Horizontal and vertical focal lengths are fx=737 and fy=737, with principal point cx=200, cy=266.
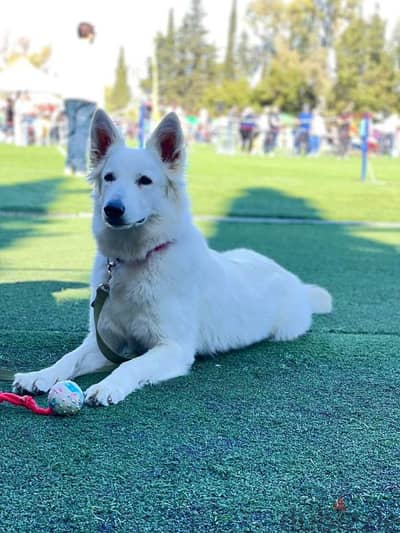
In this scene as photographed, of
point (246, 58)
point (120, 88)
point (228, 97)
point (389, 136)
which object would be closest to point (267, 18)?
point (228, 97)

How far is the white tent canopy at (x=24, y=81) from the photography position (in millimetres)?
32531

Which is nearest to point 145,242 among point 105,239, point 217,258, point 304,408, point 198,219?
point 105,239

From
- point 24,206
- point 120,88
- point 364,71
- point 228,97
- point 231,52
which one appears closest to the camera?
point 24,206

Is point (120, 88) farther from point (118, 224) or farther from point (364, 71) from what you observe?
point (118, 224)

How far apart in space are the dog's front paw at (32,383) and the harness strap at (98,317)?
1.32 feet

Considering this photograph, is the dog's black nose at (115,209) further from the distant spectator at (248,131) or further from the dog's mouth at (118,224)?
the distant spectator at (248,131)

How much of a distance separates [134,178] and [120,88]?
109572 mm

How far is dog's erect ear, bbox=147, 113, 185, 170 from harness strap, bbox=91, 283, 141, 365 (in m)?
0.72

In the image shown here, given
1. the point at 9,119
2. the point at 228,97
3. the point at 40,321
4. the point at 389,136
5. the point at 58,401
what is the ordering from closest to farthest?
the point at 58,401
the point at 40,321
the point at 9,119
the point at 389,136
the point at 228,97

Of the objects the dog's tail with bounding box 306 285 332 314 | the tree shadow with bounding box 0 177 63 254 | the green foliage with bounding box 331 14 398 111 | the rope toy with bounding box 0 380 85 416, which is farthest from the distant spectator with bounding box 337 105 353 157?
the rope toy with bounding box 0 380 85 416

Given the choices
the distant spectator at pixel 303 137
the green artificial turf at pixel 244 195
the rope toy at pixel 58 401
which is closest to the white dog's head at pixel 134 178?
the rope toy at pixel 58 401

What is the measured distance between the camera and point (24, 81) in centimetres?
3300

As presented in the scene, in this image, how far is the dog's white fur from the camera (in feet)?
11.5

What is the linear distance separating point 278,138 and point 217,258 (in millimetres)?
41501
